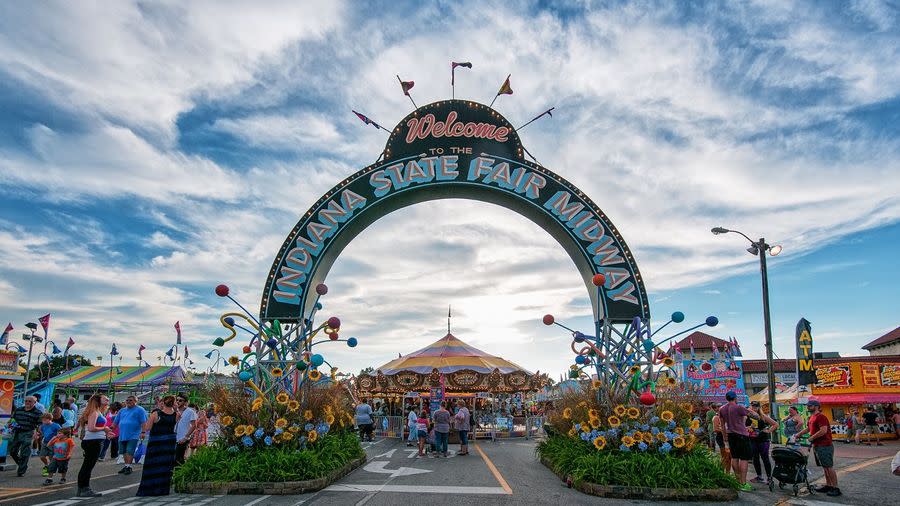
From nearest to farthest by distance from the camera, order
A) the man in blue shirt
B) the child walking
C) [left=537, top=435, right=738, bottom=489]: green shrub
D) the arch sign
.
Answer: [left=537, top=435, right=738, bottom=489]: green shrub < the child walking < the man in blue shirt < the arch sign

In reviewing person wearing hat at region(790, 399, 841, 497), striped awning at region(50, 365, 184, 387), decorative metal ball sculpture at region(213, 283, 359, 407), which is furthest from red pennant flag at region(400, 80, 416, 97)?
striped awning at region(50, 365, 184, 387)

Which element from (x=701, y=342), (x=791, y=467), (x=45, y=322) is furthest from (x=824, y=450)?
(x=701, y=342)

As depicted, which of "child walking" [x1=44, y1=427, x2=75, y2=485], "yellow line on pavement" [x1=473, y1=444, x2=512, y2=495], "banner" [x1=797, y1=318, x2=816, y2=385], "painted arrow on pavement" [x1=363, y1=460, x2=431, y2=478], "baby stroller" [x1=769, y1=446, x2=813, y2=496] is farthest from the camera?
"banner" [x1=797, y1=318, x2=816, y2=385]

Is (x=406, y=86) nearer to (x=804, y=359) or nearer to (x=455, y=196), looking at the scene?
(x=455, y=196)

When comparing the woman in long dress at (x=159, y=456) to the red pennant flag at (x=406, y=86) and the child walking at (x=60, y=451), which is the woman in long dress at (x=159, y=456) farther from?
the red pennant flag at (x=406, y=86)

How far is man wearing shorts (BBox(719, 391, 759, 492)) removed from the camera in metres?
Result: 9.52

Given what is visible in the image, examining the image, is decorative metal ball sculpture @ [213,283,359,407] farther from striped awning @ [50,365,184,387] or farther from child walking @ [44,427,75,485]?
striped awning @ [50,365,184,387]

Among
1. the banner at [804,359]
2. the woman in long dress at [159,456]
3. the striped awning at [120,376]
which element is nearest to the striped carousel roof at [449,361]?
the banner at [804,359]

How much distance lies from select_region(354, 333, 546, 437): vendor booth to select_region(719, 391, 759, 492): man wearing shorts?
44.7ft

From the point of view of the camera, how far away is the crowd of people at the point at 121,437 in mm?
8422

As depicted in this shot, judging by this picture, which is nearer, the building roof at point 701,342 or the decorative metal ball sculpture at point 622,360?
the decorative metal ball sculpture at point 622,360

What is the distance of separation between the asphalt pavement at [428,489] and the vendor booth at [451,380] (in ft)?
30.5

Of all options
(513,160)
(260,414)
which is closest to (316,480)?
(260,414)

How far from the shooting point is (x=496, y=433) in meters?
24.6
